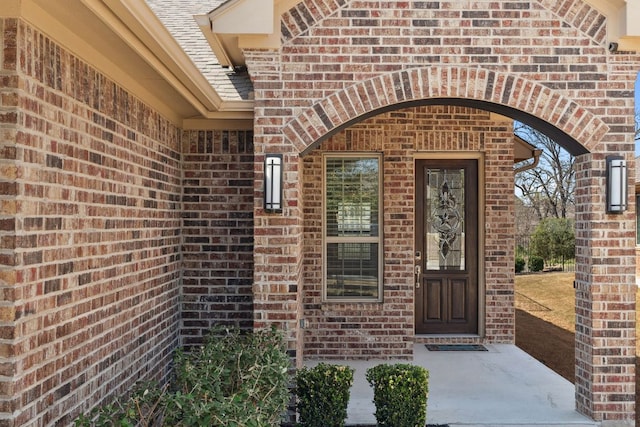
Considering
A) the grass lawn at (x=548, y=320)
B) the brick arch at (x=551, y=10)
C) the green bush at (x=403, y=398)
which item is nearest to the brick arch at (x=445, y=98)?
the brick arch at (x=551, y=10)

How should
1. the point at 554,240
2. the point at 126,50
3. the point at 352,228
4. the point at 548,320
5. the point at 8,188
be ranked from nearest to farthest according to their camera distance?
the point at 8,188, the point at 126,50, the point at 352,228, the point at 548,320, the point at 554,240

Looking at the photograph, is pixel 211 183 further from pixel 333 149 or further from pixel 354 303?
pixel 354 303

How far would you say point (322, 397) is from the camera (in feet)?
14.3

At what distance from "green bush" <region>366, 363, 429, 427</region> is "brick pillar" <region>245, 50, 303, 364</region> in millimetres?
812

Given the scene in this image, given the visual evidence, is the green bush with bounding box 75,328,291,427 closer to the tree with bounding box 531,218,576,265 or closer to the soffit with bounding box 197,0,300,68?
the soffit with bounding box 197,0,300,68

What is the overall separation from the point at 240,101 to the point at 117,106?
1460 millimetres

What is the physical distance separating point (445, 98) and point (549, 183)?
2357 cm

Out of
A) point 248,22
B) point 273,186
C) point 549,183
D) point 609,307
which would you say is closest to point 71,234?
point 273,186

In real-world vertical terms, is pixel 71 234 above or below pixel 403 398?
above

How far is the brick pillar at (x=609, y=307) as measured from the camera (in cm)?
461

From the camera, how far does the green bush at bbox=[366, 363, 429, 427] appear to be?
14.1ft

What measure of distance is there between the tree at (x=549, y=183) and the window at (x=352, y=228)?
19961 millimetres

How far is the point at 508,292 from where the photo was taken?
736cm

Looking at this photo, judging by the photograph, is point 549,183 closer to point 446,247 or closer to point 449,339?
point 446,247
